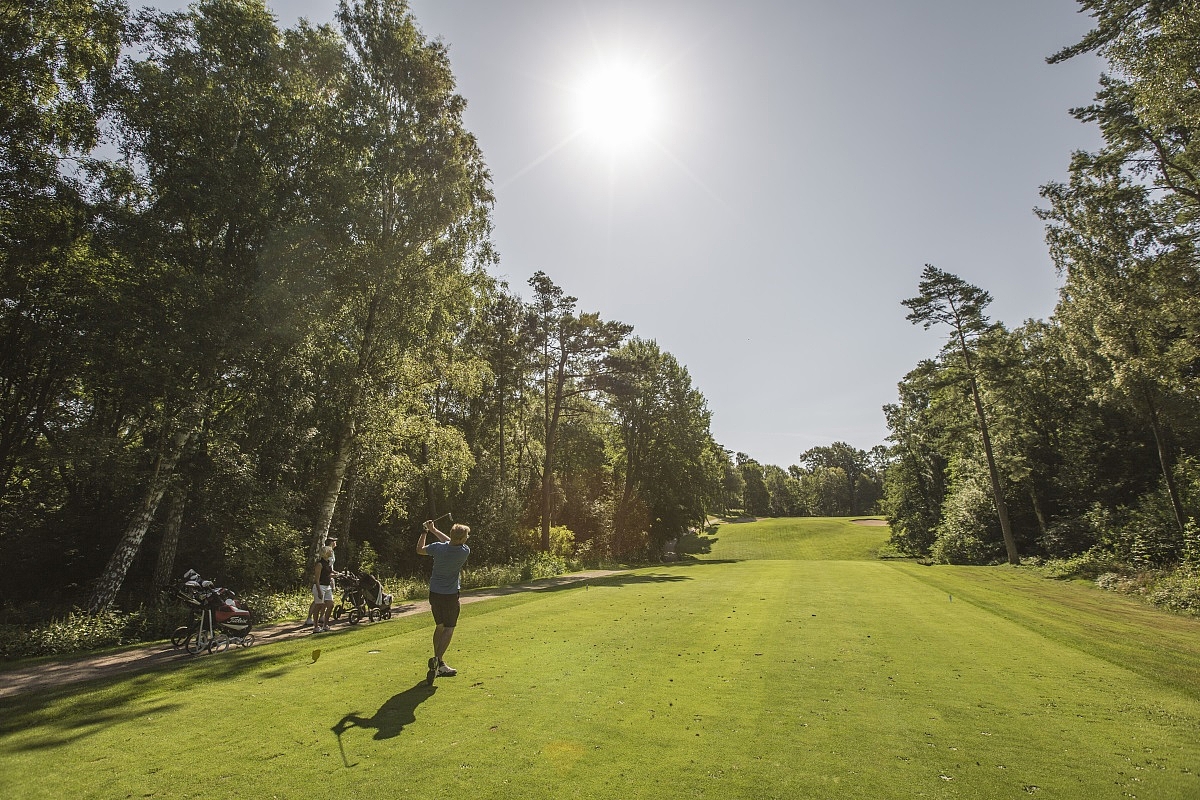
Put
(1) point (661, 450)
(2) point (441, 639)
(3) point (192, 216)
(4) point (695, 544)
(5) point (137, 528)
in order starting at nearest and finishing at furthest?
(2) point (441, 639)
(5) point (137, 528)
(3) point (192, 216)
(1) point (661, 450)
(4) point (695, 544)

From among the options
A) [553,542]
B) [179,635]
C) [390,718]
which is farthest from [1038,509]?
[179,635]

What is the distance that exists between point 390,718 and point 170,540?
48.1 ft

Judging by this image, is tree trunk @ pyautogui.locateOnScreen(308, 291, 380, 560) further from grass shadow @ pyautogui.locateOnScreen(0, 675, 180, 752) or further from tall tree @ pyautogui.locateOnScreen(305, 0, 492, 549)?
grass shadow @ pyautogui.locateOnScreen(0, 675, 180, 752)

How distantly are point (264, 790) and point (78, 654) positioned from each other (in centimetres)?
1055

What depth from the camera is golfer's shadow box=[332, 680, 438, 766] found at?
509 cm

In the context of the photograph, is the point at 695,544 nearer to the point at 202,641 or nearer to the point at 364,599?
the point at 364,599

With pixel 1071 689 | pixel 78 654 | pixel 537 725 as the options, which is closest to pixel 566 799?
pixel 537 725

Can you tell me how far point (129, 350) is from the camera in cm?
1366

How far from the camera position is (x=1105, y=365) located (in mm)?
24719

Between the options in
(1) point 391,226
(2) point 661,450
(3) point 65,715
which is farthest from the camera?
(2) point 661,450

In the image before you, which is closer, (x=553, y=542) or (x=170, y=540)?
(x=170, y=540)

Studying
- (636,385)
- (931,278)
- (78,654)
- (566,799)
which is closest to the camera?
(566,799)

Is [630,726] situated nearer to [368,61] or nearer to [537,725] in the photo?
[537,725]

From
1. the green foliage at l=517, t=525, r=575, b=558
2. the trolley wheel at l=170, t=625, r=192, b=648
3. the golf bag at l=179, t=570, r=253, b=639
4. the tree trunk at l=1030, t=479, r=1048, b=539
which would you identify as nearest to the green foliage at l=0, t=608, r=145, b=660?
the trolley wheel at l=170, t=625, r=192, b=648
